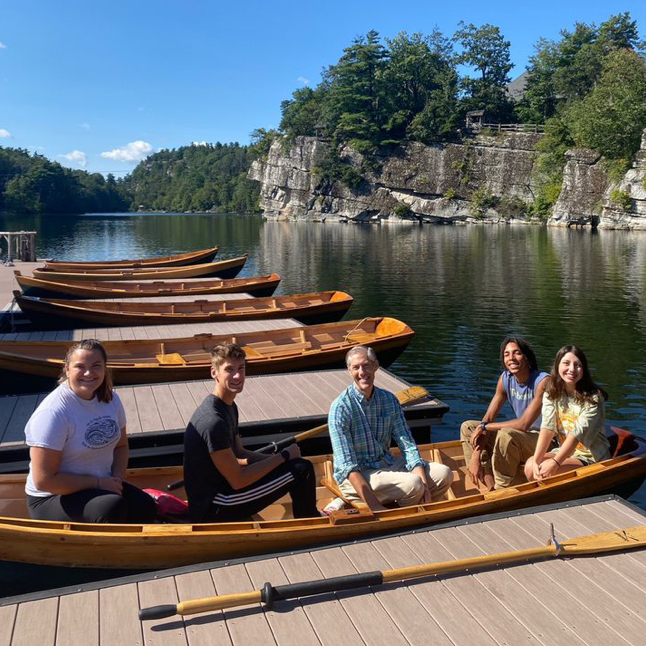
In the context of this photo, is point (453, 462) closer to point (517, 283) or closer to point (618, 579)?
point (618, 579)

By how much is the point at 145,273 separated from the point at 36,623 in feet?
68.0

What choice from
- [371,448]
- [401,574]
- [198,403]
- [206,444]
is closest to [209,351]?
[198,403]

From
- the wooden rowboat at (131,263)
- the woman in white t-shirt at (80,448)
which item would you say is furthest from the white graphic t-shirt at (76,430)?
the wooden rowboat at (131,263)

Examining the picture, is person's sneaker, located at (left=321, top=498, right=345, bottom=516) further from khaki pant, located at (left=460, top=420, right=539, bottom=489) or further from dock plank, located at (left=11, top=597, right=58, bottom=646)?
dock plank, located at (left=11, top=597, right=58, bottom=646)

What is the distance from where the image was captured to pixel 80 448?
183 inches

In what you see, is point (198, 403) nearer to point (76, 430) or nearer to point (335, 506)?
point (335, 506)

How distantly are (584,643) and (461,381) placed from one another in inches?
384

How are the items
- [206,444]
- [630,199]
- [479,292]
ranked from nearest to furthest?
[206,444], [479,292], [630,199]

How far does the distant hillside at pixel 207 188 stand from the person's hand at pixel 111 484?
133m

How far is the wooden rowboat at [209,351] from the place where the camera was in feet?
33.7

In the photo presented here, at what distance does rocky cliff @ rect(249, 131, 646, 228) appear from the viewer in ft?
210

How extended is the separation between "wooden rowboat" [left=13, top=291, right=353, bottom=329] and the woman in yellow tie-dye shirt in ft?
33.3

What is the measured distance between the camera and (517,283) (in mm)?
26766

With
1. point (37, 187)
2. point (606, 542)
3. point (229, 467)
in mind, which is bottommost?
point (606, 542)
